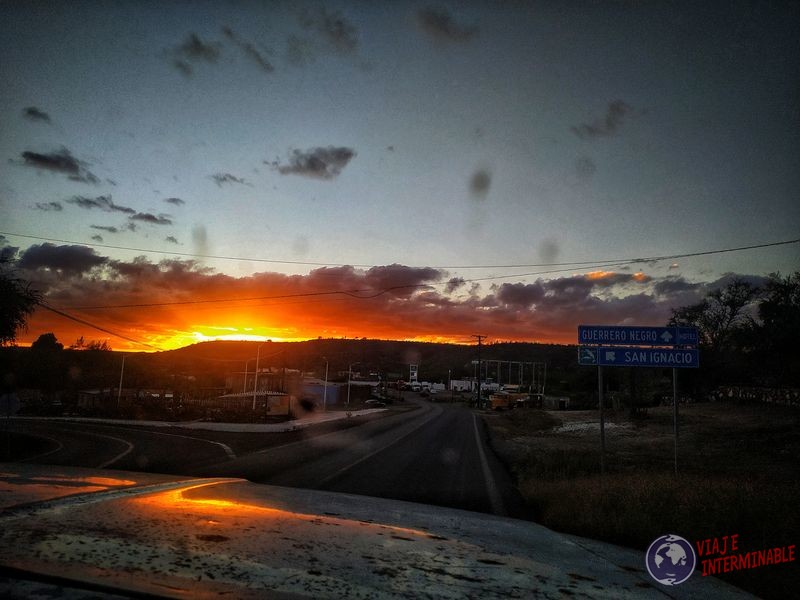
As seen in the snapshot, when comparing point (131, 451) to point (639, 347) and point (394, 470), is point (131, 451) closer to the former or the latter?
point (394, 470)

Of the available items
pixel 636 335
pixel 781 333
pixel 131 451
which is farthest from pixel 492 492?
pixel 781 333

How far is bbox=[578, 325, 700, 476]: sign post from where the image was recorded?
41.8 ft

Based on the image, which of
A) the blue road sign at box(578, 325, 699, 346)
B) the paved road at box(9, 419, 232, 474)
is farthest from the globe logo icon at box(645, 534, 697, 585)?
the paved road at box(9, 419, 232, 474)

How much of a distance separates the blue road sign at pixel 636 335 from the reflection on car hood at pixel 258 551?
33.6ft

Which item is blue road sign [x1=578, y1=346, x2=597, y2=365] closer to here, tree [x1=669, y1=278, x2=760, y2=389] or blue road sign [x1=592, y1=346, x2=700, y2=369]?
blue road sign [x1=592, y1=346, x2=700, y2=369]

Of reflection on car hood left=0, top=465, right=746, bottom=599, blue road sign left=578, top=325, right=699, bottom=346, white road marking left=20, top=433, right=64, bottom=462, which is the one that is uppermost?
blue road sign left=578, top=325, right=699, bottom=346

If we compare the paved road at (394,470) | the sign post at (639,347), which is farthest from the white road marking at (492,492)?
the sign post at (639,347)

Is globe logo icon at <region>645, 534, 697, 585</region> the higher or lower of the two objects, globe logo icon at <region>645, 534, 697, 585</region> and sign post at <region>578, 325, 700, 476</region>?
the lower

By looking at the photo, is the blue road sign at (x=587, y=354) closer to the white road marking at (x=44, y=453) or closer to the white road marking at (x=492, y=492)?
the white road marking at (x=492, y=492)

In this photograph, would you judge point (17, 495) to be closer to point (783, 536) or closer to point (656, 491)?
point (783, 536)

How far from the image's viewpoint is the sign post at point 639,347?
1274 centimetres

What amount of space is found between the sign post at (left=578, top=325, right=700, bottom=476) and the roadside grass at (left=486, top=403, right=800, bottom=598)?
2004mm

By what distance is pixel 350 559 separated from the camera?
7.06 ft

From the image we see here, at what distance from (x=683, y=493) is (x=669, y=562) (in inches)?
238
